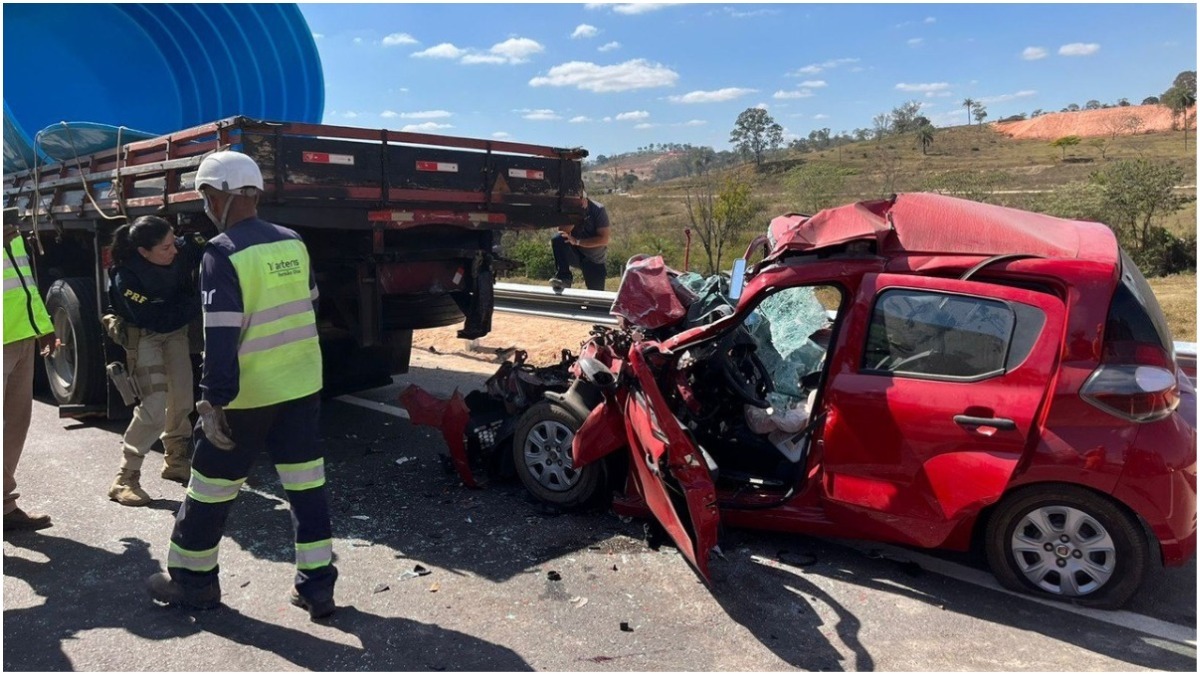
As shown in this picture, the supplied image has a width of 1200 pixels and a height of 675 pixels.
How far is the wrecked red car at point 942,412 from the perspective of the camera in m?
3.30

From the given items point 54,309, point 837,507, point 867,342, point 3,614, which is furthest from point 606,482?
point 54,309

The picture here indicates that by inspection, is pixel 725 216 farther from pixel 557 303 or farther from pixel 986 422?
pixel 986 422

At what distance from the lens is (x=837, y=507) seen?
3816mm

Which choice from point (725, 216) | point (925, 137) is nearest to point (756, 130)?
point (925, 137)

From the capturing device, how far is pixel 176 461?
516cm

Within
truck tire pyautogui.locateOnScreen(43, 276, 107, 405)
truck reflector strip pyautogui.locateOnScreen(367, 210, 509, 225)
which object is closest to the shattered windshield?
truck reflector strip pyautogui.locateOnScreen(367, 210, 509, 225)

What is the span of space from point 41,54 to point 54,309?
2361 mm

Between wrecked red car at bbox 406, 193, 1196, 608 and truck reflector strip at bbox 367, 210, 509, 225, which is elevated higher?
truck reflector strip at bbox 367, 210, 509, 225

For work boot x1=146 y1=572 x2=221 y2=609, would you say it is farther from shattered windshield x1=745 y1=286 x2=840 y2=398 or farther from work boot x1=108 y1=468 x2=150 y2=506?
shattered windshield x1=745 y1=286 x2=840 y2=398

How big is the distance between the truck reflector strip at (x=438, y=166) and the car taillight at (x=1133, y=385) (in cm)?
384

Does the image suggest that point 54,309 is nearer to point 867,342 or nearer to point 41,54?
point 41,54

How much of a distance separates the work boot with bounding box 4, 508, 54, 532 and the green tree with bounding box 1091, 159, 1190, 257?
17.7 metres

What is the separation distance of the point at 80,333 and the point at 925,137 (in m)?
55.5

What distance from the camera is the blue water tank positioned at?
23.6ft
